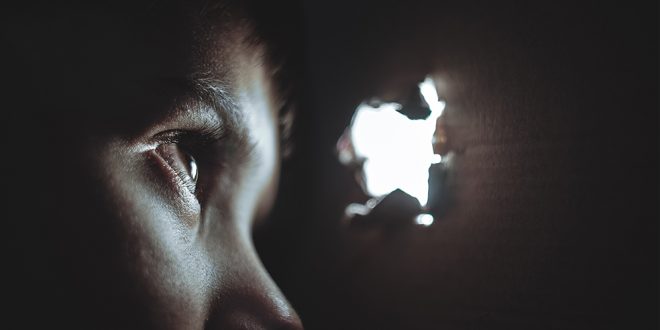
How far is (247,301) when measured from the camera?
54 centimetres

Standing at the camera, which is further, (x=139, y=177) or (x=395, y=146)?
(x=395, y=146)

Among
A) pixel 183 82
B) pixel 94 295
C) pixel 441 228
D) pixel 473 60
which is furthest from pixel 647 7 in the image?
pixel 94 295

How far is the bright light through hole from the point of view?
25.1 inches

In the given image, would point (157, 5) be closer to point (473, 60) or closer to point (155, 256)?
point (155, 256)

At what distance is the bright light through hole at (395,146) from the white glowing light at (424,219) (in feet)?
0.06

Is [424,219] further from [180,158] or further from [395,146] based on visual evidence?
[180,158]

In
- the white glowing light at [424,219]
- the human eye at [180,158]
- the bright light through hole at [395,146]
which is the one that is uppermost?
the bright light through hole at [395,146]

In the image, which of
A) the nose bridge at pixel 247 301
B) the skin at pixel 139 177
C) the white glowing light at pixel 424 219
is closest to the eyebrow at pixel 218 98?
the skin at pixel 139 177

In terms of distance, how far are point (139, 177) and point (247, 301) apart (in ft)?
0.59

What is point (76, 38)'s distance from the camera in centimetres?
46

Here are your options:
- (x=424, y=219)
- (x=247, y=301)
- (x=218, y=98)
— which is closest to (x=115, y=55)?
(x=218, y=98)

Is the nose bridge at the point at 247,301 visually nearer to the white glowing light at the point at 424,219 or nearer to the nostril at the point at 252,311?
the nostril at the point at 252,311

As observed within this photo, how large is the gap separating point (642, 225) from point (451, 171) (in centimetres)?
22

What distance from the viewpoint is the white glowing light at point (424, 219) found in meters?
0.64
